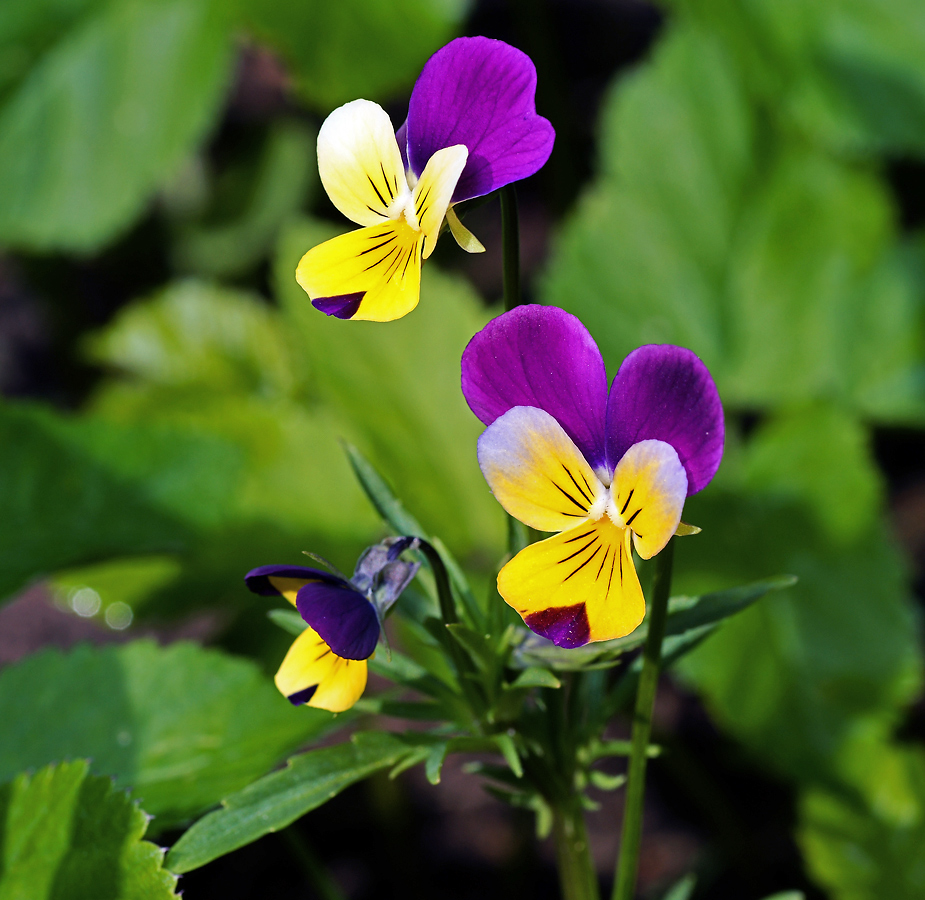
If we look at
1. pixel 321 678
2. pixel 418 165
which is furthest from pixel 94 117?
pixel 321 678

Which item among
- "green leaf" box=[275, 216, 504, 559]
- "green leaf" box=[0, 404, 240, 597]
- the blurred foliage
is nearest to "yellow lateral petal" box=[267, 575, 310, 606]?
"green leaf" box=[0, 404, 240, 597]

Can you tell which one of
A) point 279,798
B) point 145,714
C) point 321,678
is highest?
point 321,678

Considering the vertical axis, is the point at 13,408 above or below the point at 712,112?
below

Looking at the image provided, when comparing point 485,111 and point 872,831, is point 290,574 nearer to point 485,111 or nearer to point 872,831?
point 485,111

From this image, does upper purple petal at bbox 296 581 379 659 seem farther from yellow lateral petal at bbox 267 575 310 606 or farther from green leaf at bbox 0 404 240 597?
green leaf at bbox 0 404 240 597

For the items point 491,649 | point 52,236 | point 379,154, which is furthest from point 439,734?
point 52,236

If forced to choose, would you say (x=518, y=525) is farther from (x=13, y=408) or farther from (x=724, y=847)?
(x=724, y=847)

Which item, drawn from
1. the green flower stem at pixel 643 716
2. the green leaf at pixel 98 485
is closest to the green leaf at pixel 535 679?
the green flower stem at pixel 643 716
